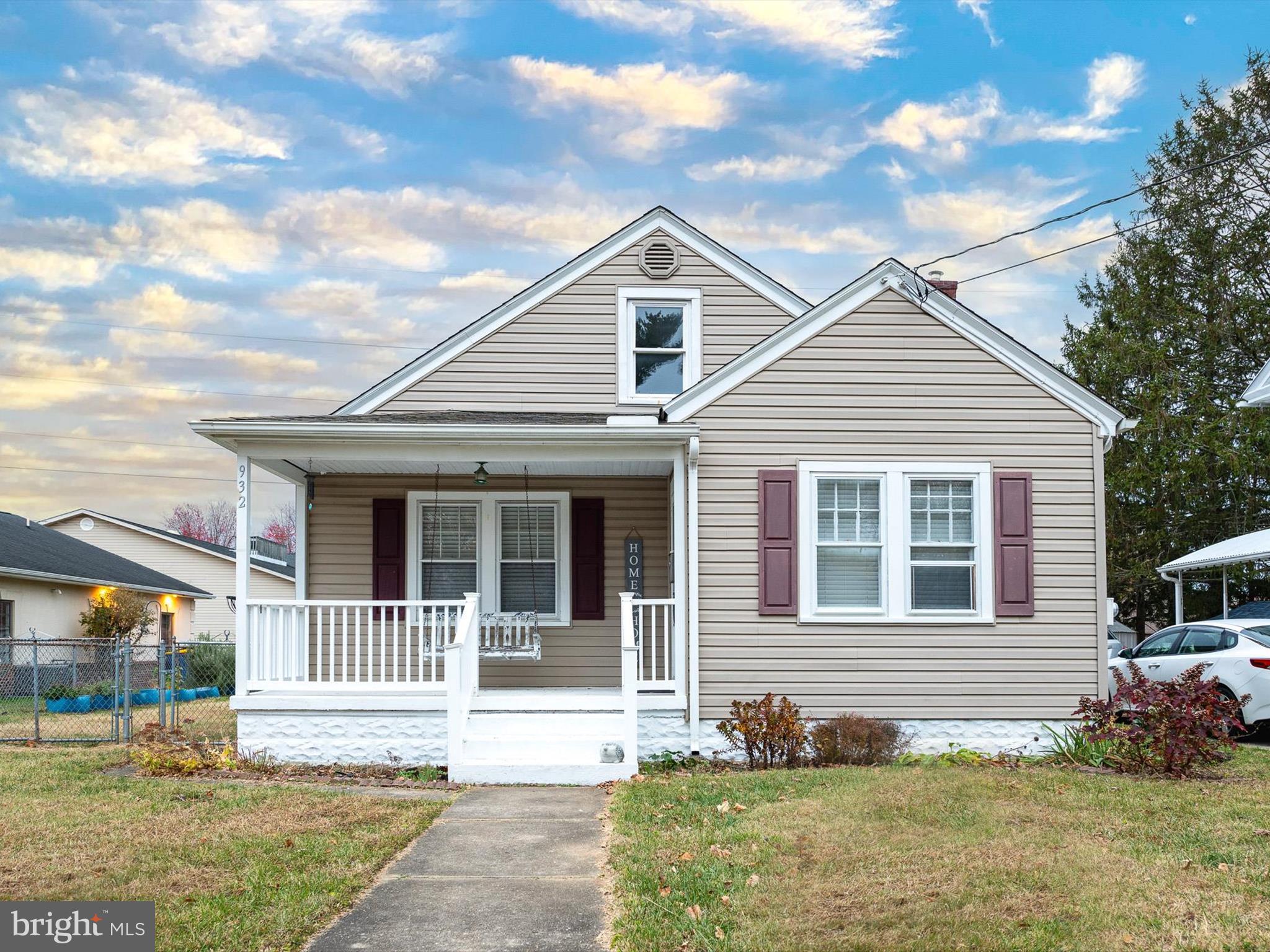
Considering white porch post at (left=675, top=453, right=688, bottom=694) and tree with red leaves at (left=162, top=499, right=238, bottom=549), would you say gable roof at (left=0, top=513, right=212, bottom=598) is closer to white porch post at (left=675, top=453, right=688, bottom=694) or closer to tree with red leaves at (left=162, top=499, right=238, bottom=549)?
white porch post at (left=675, top=453, right=688, bottom=694)

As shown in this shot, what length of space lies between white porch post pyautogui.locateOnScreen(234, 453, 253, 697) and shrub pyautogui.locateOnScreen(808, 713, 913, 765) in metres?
5.33

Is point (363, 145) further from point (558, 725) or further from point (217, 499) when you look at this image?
point (217, 499)

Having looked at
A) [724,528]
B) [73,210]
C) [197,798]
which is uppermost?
[73,210]

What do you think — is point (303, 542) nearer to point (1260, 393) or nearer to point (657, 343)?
point (657, 343)

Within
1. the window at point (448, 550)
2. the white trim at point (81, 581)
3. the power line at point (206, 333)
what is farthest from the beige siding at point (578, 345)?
the power line at point (206, 333)

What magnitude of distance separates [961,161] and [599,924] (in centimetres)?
1504

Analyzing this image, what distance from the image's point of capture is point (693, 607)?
422 inches

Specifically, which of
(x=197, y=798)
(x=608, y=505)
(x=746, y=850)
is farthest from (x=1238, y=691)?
(x=197, y=798)

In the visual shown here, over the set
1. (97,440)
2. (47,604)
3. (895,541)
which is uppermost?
(97,440)

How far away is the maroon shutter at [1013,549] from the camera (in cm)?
1082

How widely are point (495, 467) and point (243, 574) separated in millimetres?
2890

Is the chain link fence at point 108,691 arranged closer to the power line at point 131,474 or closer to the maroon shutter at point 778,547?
the maroon shutter at point 778,547

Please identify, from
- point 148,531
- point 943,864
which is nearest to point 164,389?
point 148,531

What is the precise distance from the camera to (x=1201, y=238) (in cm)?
2766
